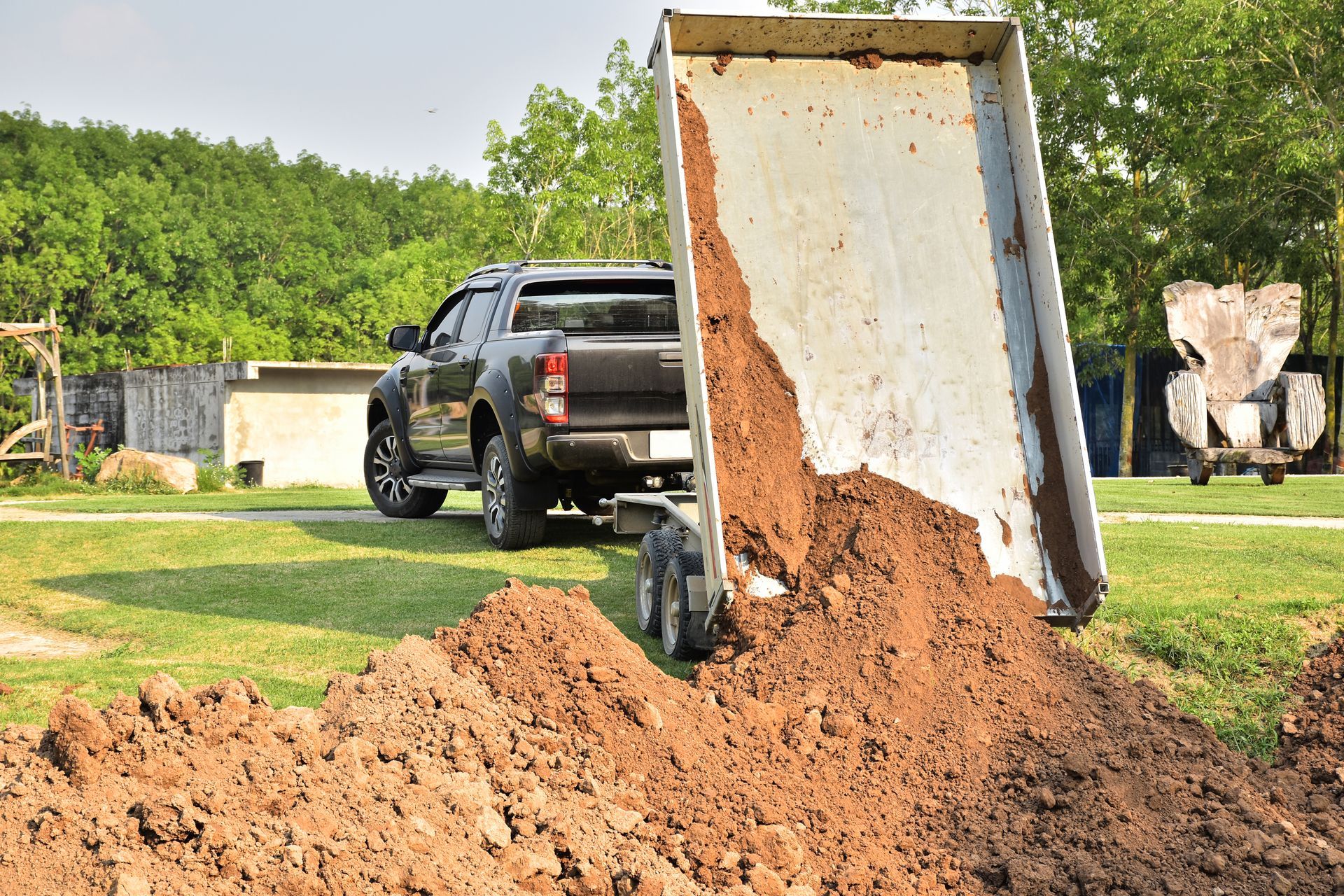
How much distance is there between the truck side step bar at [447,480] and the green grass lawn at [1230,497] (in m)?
6.25

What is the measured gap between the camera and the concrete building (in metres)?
25.8

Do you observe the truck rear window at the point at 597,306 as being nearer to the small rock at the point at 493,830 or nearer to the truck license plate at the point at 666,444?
the truck license plate at the point at 666,444

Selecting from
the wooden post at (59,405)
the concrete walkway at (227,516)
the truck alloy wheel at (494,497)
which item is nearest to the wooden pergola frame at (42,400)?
the wooden post at (59,405)

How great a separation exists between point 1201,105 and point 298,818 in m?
24.8

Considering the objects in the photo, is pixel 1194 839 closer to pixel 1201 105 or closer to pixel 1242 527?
pixel 1242 527

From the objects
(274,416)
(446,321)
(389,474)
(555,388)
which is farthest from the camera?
(274,416)

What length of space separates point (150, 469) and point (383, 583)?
15.8 m

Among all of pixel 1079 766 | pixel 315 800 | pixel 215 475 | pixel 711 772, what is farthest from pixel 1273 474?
pixel 215 475

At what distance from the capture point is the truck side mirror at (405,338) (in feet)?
35.6

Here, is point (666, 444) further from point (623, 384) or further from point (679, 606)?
point (679, 606)

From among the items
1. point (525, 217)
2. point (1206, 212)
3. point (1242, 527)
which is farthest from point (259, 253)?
point (1242, 527)

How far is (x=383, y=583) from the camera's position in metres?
7.59

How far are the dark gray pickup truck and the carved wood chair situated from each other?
319 inches

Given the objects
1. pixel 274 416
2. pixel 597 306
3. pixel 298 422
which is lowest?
pixel 597 306
